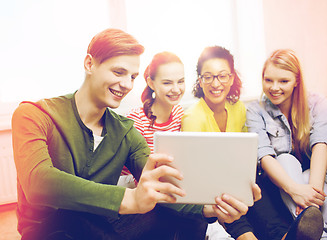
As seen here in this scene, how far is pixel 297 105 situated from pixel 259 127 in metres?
0.25

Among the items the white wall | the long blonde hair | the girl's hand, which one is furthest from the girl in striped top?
the white wall

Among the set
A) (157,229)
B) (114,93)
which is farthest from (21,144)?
(157,229)

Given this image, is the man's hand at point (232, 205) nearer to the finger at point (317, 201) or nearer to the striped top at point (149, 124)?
the finger at point (317, 201)

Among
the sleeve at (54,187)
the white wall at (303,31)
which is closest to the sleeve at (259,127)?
the sleeve at (54,187)

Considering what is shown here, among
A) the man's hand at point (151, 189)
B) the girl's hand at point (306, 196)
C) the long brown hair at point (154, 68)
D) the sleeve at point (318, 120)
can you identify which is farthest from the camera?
the long brown hair at point (154, 68)

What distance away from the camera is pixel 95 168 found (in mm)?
977

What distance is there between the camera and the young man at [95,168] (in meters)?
0.73

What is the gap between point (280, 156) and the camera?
1401mm

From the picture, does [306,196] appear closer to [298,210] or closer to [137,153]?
[298,210]

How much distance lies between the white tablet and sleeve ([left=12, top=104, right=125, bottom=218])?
176 mm

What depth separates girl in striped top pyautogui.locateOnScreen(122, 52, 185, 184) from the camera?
5.03 ft

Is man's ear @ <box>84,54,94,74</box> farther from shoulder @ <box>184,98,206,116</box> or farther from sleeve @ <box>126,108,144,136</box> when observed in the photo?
shoulder @ <box>184,98,206,116</box>

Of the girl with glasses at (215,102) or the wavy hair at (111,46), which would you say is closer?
the wavy hair at (111,46)

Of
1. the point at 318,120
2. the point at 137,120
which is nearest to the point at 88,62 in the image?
the point at 137,120
